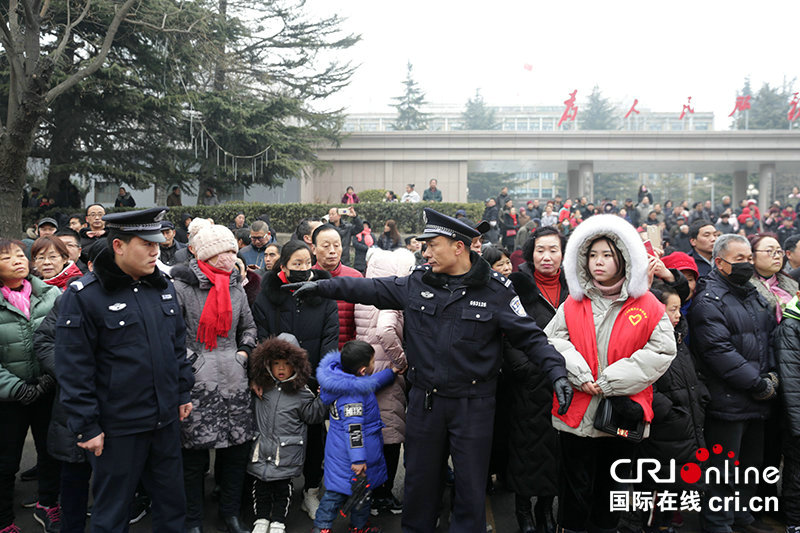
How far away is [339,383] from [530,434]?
1397 mm

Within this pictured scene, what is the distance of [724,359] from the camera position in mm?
3951

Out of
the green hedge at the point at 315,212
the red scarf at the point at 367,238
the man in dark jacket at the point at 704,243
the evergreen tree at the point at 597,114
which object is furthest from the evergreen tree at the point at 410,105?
the man in dark jacket at the point at 704,243

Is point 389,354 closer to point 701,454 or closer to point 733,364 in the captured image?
point 701,454

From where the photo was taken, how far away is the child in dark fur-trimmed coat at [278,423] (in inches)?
156

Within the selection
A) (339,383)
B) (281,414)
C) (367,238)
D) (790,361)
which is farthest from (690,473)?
(367,238)

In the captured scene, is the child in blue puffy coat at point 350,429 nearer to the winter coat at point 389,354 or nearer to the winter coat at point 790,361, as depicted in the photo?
the winter coat at point 389,354

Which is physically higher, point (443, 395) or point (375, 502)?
point (443, 395)

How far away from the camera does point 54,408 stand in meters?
3.89

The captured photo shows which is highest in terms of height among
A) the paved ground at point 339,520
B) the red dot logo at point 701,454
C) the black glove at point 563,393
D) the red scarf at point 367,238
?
the red scarf at point 367,238

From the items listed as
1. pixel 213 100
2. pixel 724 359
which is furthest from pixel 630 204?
pixel 724 359

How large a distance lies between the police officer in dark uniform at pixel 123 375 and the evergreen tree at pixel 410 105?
49376 mm

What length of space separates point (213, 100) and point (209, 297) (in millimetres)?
15205

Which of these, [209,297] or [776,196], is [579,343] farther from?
[776,196]

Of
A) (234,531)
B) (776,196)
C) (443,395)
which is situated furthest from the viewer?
(776,196)
